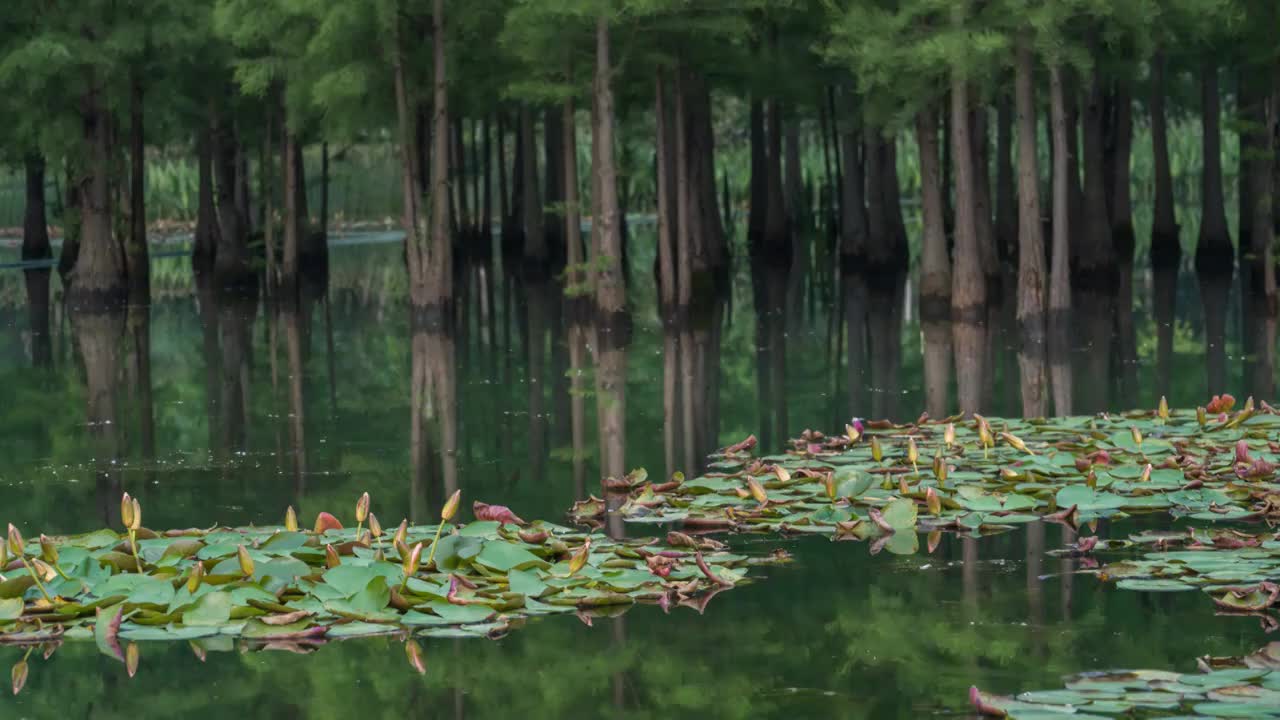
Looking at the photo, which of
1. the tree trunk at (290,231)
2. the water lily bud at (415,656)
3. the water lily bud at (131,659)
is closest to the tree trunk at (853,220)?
the tree trunk at (290,231)

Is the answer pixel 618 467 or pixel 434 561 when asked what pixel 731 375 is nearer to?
pixel 618 467

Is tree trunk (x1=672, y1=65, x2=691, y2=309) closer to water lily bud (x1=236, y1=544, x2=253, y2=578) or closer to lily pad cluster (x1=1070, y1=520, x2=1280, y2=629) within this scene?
lily pad cluster (x1=1070, y1=520, x2=1280, y2=629)

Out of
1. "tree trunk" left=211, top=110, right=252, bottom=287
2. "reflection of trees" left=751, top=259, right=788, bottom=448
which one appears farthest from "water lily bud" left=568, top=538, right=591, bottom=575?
"tree trunk" left=211, top=110, right=252, bottom=287

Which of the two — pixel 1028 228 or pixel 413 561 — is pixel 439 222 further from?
pixel 413 561

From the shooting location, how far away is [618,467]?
1288 centimetres

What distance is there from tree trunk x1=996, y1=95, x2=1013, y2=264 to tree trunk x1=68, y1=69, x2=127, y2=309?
1537cm

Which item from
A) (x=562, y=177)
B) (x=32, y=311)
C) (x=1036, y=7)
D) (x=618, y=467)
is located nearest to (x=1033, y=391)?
(x=618, y=467)

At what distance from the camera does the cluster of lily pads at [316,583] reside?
8.03m

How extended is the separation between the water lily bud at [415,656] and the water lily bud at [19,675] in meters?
1.52

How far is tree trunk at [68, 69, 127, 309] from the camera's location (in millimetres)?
31156

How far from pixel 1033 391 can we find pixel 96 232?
1965 cm

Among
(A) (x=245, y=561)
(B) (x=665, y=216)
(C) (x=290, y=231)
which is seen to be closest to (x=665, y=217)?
(B) (x=665, y=216)

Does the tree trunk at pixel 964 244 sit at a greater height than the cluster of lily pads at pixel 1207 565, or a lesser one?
greater

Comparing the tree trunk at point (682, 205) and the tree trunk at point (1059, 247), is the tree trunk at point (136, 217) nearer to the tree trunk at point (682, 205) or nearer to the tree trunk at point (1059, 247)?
the tree trunk at point (682, 205)
